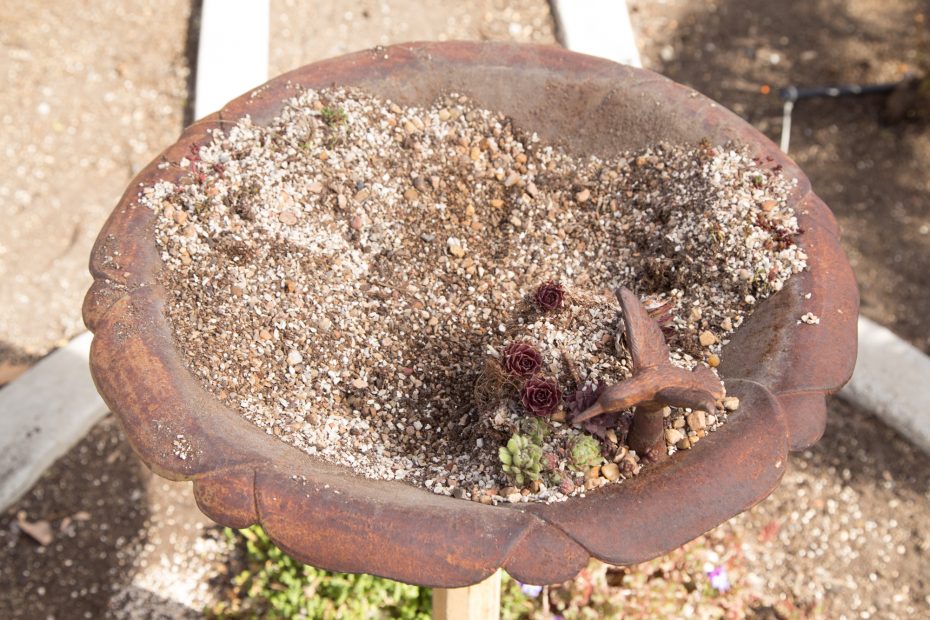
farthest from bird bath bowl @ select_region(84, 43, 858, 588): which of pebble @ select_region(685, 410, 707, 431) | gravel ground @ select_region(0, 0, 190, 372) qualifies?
gravel ground @ select_region(0, 0, 190, 372)

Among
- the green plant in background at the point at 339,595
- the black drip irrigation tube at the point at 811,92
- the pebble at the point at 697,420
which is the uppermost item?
the pebble at the point at 697,420

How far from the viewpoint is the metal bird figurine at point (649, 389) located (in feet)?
3.96

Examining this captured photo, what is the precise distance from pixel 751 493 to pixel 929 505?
201cm

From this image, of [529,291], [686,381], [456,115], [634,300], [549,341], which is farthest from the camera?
[456,115]

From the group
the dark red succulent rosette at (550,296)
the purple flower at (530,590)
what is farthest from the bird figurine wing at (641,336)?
the purple flower at (530,590)

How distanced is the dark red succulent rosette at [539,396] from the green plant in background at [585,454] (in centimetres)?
8

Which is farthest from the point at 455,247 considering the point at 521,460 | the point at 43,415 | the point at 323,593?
the point at 43,415

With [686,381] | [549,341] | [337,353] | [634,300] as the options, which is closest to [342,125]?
[337,353]

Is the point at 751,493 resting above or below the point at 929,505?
above

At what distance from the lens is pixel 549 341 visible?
159 cm

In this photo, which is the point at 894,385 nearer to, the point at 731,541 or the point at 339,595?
the point at 731,541

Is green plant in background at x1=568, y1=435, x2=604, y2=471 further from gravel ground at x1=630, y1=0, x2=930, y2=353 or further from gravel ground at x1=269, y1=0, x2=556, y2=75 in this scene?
gravel ground at x1=269, y1=0, x2=556, y2=75

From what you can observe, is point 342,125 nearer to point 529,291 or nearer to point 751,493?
point 529,291

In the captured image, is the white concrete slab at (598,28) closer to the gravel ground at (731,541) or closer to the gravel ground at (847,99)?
the gravel ground at (847,99)
